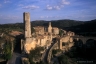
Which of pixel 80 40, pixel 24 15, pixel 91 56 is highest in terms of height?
pixel 24 15

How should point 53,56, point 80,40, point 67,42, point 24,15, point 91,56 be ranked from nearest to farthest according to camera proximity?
point 24,15
point 53,56
point 91,56
point 67,42
point 80,40

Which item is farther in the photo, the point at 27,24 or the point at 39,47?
the point at 39,47

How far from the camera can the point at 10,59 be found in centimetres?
1789

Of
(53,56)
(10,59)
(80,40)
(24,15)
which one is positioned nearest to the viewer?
(10,59)

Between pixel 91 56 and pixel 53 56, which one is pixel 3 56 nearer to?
pixel 53 56

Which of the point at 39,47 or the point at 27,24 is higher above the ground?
the point at 27,24

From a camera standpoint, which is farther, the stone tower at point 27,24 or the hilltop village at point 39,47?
the stone tower at point 27,24

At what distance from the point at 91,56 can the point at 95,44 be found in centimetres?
628

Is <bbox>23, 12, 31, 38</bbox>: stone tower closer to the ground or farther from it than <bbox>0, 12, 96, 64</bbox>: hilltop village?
farther from it

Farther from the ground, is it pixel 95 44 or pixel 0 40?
pixel 0 40

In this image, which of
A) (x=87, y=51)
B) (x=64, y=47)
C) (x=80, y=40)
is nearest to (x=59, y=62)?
(x=64, y=47)

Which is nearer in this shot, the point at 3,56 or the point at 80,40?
the point at 3,56

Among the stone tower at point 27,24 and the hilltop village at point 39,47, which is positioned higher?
the stone tower at point 27,24

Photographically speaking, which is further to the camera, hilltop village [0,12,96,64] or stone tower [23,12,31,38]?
stone tower [23,12,31,38]
